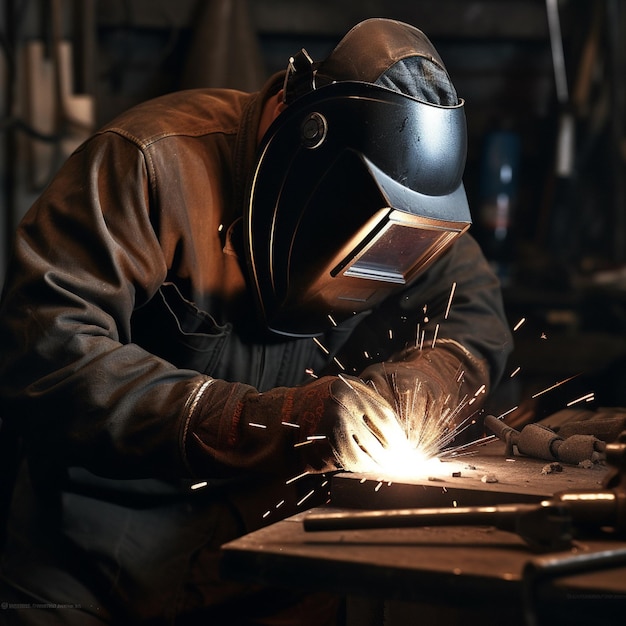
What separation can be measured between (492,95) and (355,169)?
292cm

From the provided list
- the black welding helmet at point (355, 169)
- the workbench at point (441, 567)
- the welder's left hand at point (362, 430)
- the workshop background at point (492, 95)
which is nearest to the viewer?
the workbench at point (441, 567)

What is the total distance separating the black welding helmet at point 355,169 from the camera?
5.60 feet

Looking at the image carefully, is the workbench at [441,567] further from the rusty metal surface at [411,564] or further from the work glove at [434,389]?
the work glove at [434,389]

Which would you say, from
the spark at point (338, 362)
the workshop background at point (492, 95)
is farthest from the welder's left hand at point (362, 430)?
the workshop background at point (492, 95)

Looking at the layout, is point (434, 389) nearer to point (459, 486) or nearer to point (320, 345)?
point (320, 345)

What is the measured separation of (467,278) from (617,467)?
1048mm

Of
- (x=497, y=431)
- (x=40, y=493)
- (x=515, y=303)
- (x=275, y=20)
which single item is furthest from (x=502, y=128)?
(x=40, y=493)

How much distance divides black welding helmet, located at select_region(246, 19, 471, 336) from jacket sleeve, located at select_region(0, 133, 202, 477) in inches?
9.5

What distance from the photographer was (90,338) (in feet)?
5.49

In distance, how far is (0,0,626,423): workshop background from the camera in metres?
4.00

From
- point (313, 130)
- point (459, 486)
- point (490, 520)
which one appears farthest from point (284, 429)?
point (313, 130)

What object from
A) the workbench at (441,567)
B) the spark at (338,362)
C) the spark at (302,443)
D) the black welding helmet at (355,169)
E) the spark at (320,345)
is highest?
the black welding helmet at (355,169)

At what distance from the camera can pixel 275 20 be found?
427cm

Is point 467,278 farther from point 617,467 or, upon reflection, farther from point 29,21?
point 29,21
